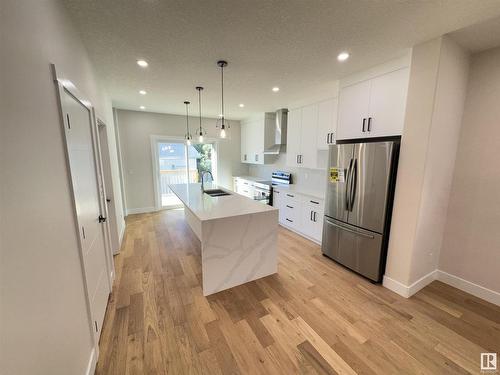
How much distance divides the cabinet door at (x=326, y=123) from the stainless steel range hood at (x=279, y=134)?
4.12 ft

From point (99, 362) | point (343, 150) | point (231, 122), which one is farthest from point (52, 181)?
point (231, 122)

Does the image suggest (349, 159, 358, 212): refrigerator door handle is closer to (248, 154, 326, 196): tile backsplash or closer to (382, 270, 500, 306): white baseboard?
(382, 270, 500, 306): white baseboard

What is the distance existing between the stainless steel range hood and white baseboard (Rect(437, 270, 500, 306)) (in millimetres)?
3573

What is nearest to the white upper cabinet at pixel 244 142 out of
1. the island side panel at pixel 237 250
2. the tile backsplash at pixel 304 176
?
the tile backsplash at pixel 304 176

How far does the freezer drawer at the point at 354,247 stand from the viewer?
8.27ft

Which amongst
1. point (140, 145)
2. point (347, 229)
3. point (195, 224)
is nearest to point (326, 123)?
point (347, 229)

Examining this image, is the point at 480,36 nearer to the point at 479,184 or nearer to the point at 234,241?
the point at 479,184

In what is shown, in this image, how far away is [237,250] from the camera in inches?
97.7

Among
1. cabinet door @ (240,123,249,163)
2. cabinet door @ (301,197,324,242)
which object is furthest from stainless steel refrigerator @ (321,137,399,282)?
cabinet door @ (240,123,249,163)

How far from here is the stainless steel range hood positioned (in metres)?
4.75

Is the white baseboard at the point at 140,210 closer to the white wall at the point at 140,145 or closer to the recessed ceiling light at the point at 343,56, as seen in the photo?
the white wall at the point at 140,145

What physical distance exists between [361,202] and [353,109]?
4.10ft

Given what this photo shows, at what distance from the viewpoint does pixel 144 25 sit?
1.73m

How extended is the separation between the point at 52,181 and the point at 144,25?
1.48 m
